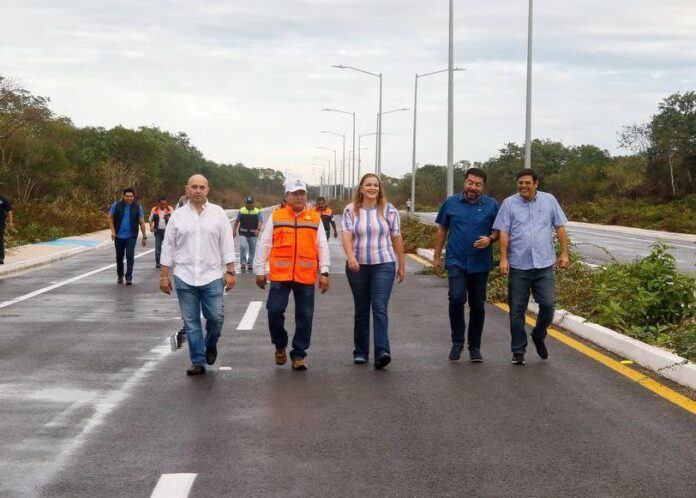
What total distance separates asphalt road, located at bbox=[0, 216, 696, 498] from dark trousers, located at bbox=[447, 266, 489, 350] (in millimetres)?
343

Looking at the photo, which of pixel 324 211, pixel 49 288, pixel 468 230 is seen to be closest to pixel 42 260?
pixel 324 211

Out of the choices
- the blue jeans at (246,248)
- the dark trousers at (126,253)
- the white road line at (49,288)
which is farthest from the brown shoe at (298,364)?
the blue jeans at (246,248)

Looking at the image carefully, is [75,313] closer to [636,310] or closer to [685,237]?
[636,310]

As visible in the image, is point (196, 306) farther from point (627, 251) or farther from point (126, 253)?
point (627, 251)

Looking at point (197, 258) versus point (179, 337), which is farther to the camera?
point (179, 337)

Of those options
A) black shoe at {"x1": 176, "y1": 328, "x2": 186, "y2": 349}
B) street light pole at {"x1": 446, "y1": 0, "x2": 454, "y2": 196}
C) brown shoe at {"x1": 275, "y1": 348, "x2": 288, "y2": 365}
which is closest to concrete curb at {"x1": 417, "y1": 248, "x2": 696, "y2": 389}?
brown shoe at {"x1": 275, "y1": 348, "x2": 288, "y2": 365}

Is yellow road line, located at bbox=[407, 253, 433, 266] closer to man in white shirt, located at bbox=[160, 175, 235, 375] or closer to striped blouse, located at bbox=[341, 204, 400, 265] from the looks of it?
striped blouse, located at bbox=[341, 204, 400, 265]

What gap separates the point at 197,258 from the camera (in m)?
9.38

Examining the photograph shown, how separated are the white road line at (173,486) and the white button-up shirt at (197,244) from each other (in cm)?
356

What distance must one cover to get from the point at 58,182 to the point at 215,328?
5496 cm

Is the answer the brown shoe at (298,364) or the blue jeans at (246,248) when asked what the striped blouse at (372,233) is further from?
the blue jeans at (246,248)

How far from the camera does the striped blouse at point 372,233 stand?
9766mm

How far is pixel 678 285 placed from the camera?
11836 millimetres

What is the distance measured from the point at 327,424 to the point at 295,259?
2441 mm
